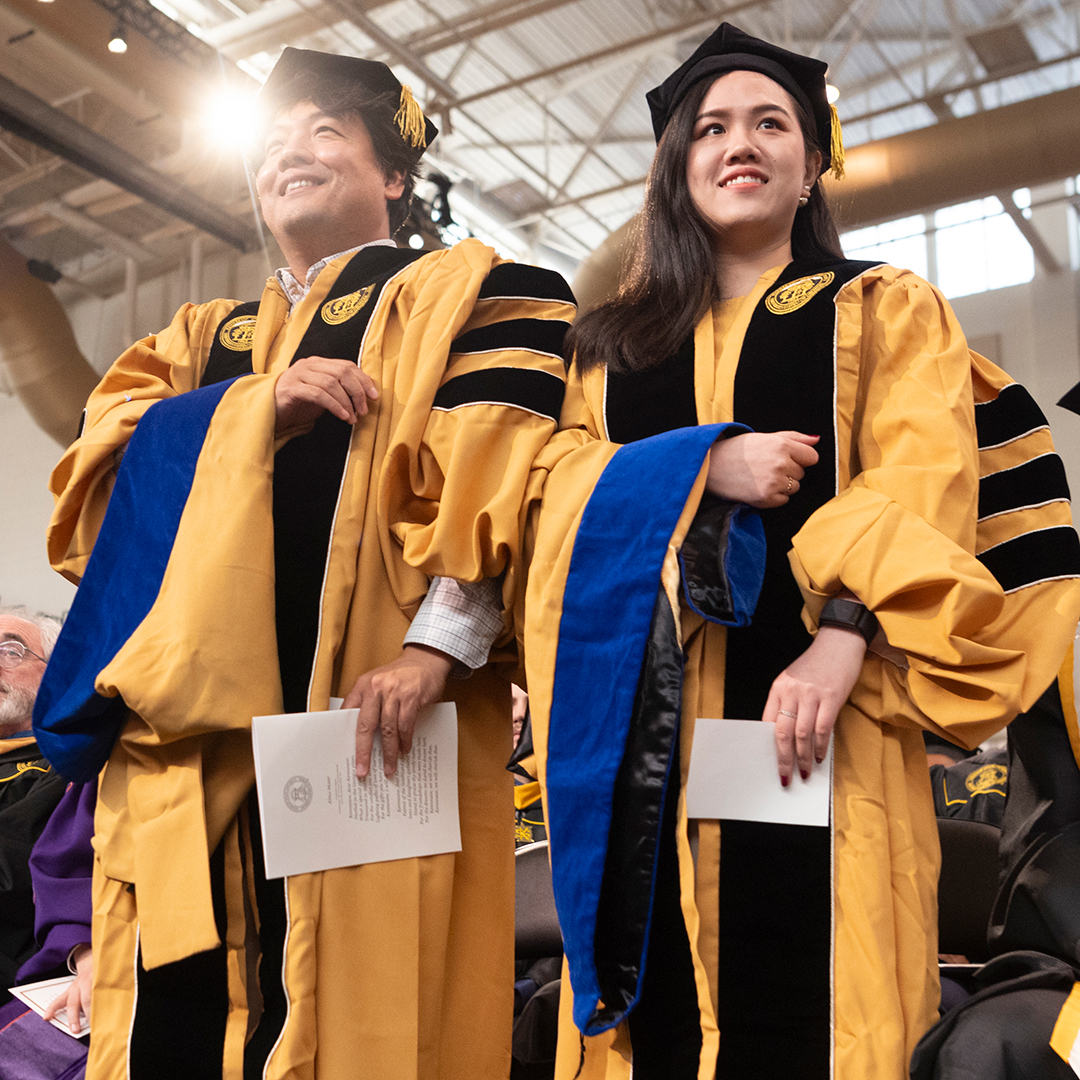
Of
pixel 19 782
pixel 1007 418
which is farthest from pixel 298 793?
pixel 19 782

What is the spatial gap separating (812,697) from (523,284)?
32.4 inches

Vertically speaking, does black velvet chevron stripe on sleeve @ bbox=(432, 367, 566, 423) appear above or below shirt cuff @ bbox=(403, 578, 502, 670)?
above

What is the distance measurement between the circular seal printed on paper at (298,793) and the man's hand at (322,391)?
1.65 ft

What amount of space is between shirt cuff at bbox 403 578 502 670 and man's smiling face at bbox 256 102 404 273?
71 cm

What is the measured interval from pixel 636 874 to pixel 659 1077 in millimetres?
238

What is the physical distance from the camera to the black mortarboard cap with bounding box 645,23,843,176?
5.63 ft

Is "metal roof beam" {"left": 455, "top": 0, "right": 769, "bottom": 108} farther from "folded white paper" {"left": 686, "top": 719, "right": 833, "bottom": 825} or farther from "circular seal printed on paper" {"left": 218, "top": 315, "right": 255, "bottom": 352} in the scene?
"folded white paper" {"left": 686, "top": 719, "right": 833, "bottom": 825}

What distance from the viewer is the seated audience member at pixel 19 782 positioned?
247cm

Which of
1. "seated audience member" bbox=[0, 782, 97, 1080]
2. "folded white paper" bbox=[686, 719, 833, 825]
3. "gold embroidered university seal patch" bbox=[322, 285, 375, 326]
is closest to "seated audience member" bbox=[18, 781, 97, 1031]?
"seated audience member" bbox=[0, 782, 97, 1080]

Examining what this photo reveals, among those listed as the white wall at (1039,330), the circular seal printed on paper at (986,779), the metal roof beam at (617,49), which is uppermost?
the metal roof beam at (617,49)

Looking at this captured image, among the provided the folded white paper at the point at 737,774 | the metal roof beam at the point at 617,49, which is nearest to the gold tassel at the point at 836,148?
the folded white paper at the point at 737,774

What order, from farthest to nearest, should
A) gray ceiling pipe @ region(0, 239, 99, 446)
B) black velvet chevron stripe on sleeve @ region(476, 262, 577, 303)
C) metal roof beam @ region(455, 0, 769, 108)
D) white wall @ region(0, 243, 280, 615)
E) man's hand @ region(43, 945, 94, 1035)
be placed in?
white wall @ region(0, 243, 280, 615) → gray ceiling pipe @ region(0, 239, 99, 446) → metal roof beam @ region(455, 0, 769, 108) → man's hand @ region(43, 945, 94, 1035) → black velvet chevron stripe on sleeve @ region(476, 262, 577, 303)

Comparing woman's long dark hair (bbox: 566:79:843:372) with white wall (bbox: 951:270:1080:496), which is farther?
white wall (bbox: 951:270:1080:496)

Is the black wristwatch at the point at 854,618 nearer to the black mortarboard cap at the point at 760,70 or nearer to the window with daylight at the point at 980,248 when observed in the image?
the black mortarboard cap at the point at 760,70
